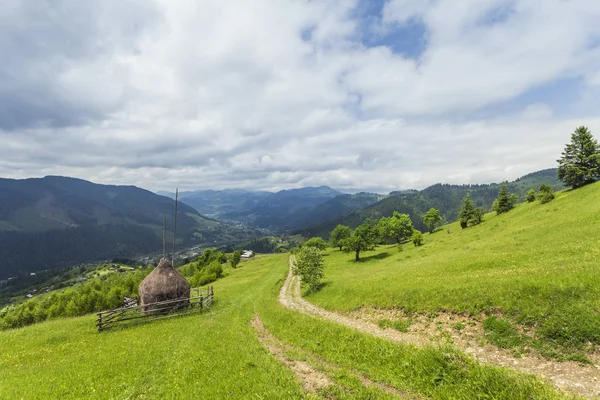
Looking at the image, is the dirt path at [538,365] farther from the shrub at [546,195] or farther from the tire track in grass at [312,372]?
the shrub at [546,195]

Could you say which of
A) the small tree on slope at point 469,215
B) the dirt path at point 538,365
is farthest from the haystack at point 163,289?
the small tree on slope at point 469,215

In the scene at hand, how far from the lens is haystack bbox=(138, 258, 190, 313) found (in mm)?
37438

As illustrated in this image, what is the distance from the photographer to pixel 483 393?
10.3 metres

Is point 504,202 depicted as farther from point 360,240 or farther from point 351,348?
point 351,348

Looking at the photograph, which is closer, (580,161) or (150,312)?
(150,312)

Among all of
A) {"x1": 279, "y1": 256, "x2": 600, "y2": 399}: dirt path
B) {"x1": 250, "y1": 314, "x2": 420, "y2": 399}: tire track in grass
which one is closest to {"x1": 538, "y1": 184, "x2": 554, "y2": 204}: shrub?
{"x1": 279, "y1": 256, "x2": 600, "y2": 399}: dirt path

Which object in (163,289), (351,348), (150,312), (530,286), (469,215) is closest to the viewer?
(351,348)

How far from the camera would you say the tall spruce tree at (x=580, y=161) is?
61281 mm

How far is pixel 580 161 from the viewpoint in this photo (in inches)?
2501

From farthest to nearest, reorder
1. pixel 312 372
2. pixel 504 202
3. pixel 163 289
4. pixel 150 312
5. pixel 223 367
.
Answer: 1. pixel 504 202
2. pixel 163 289
3. pixel 150 312
4. pixel 223 367
5. pixel 312 372

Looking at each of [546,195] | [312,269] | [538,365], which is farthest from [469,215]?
[538,365]

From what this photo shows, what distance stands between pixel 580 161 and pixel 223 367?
291ft

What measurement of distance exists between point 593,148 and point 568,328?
252 feet

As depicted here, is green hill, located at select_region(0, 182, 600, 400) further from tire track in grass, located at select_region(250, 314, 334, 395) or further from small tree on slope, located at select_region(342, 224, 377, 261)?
small tree on slope, located at select_region(342, 224, 377, 261)
